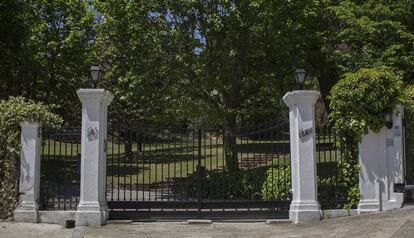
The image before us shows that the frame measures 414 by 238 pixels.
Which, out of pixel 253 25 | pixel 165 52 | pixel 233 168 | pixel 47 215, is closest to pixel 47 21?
pixel 165 52

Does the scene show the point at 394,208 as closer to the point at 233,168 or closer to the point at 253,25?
the point at 233,168

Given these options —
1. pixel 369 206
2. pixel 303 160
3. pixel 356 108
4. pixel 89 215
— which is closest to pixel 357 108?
pixel 356 108

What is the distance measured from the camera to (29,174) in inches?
499

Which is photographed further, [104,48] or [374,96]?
[104,48]

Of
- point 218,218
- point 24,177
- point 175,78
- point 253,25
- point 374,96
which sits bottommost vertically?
point 218,218

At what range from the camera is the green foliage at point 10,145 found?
12844 millimetres

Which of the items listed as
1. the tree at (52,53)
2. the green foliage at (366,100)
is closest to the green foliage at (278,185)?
the green foliage at (366,100)

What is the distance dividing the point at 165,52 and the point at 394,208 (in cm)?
1004

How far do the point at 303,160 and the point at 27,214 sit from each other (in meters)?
6.39

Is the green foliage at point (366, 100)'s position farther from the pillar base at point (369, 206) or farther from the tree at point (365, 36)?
the tree at point (365, 36)

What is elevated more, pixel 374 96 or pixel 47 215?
pixel 374 96

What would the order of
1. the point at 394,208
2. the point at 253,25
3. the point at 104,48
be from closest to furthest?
1. the point at 394,208
2. the point at 253,25
3. the point at 104,48

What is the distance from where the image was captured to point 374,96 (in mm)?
12328

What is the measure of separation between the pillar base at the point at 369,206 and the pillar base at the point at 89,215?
585 centimetres
